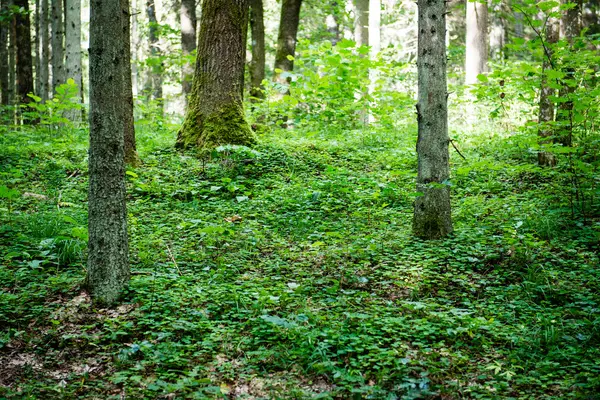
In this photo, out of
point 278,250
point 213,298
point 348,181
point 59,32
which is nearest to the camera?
point 213,298

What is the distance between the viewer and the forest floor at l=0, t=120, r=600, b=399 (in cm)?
357

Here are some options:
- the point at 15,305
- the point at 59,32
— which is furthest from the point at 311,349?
the point at 59,32

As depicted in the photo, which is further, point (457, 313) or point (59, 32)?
point (59, 32)

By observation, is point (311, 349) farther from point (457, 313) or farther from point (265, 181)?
point (265, 181)

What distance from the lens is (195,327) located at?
13.8 ft

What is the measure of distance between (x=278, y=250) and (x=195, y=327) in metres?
1.91

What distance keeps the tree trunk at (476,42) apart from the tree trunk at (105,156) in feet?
43.1

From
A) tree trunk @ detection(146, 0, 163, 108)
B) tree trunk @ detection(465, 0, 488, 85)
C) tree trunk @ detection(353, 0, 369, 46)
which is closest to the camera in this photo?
tree trunk @ detection(465, 0, 488, 85)

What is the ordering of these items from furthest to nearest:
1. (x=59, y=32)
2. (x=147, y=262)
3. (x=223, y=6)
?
(x=59, y=32), (x=223, y=6), (x=147, y=262)

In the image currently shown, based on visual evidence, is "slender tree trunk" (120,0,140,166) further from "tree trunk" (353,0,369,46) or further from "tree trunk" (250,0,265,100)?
"tree trunk" (353,0,369,46)

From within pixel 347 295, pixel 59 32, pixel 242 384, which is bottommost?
pixel 242 384

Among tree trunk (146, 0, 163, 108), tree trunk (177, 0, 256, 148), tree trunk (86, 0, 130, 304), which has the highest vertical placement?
tree trunk (146, 0, 163, 108)

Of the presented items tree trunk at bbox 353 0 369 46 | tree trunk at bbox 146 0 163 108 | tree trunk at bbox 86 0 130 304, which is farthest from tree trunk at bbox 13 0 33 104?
tree trunk at bbox 86 0 130 304

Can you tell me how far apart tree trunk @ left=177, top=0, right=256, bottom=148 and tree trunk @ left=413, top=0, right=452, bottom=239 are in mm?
4063
